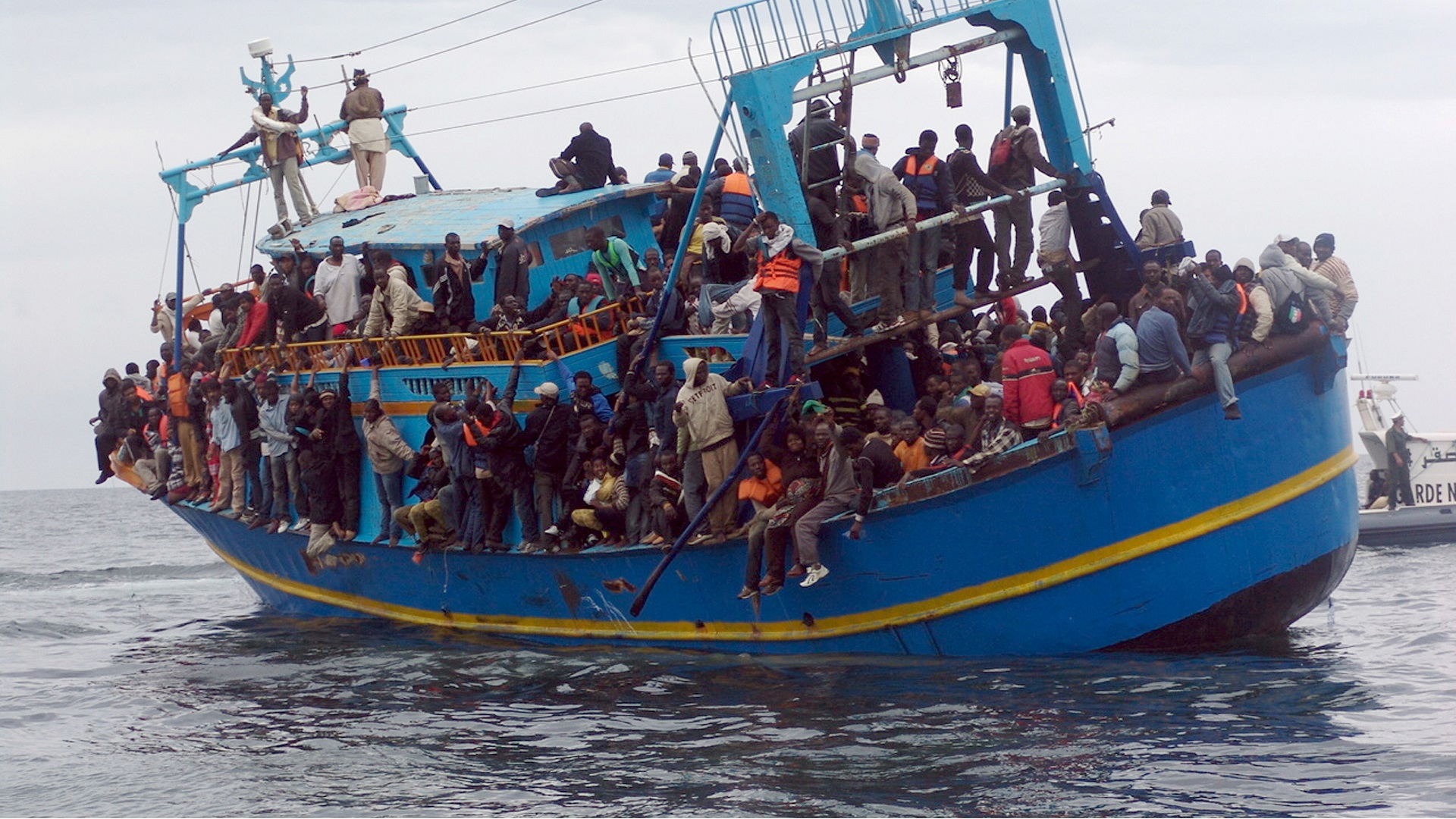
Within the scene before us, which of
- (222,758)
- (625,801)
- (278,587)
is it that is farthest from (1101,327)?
(278,587)

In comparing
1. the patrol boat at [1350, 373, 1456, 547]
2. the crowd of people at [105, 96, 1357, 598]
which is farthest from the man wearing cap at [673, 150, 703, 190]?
the patrol boat at [1350, 373, 1456, 547]

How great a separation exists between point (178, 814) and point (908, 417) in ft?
20.0

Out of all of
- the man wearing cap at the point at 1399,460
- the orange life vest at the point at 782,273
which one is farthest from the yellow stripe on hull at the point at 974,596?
the man wearing cap at the point at 1399,460

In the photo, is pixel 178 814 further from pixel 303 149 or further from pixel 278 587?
pixel 303 149

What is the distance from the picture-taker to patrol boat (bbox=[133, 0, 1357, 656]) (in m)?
12.0

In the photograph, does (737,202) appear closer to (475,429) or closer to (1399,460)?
(475,429)

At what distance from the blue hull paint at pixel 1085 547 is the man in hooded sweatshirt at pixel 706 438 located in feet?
1.12

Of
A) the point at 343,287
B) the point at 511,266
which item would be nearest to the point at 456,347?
the point at 511,266

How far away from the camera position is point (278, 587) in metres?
21.4

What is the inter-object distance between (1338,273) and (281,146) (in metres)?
14.0

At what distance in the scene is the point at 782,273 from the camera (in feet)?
42.7

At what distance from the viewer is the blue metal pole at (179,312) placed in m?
21.0

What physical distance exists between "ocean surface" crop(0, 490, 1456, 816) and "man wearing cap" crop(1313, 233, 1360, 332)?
2.77 m

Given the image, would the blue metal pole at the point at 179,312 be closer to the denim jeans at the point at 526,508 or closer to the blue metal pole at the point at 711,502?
the denim jeans at the point at 526,508
